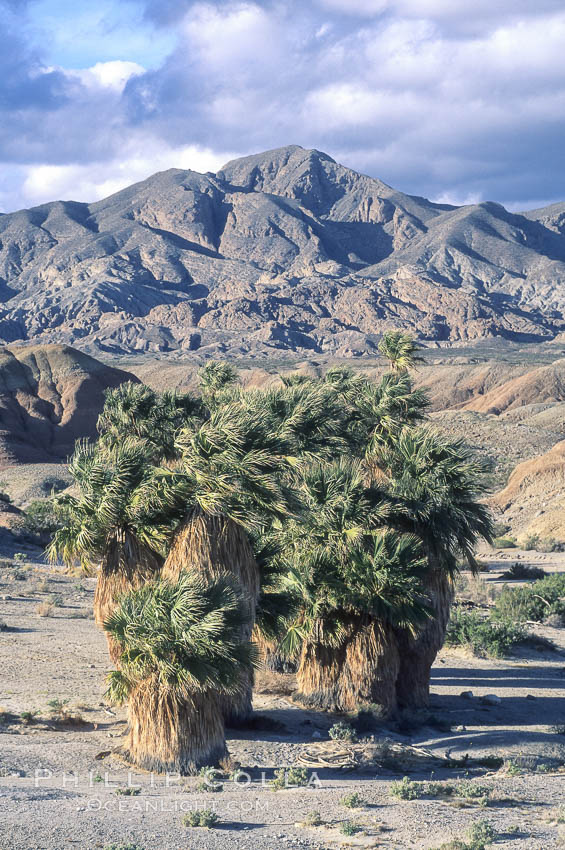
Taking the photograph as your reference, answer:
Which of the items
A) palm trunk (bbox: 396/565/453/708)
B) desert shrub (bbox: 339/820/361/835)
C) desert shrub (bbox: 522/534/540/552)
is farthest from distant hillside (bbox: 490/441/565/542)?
desert shrub (bbox: 339/820/361/835)

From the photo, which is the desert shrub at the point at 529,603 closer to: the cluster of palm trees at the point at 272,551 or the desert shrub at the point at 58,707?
the cluster of palm trees at the point at 272,551

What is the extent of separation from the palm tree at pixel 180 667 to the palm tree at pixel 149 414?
9.37 metres

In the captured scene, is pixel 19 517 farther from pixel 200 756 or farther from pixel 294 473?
pixel 200 756

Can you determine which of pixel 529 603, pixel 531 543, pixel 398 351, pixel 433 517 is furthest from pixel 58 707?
pixel 531 543

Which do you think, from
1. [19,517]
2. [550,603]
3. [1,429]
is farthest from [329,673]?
[1,429]

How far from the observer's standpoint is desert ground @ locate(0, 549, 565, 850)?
28.6 ft

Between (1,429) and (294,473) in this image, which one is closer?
(294,473)

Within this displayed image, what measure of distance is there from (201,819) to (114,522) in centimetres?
470

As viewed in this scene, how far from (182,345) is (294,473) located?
187 meters

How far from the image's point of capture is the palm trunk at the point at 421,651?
1538 cm

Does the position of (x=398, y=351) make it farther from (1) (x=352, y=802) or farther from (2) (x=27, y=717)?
(1) (x=352, y=802)

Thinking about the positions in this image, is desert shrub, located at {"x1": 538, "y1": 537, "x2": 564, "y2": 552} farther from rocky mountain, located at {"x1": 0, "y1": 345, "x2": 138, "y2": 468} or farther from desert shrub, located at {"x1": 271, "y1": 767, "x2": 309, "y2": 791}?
rocky mountain, located at {"x1": 0, "y1": 345, "x2": 138, "y2": 468}

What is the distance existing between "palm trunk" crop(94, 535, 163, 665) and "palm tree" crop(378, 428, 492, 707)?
4.11 m

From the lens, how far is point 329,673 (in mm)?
15016
